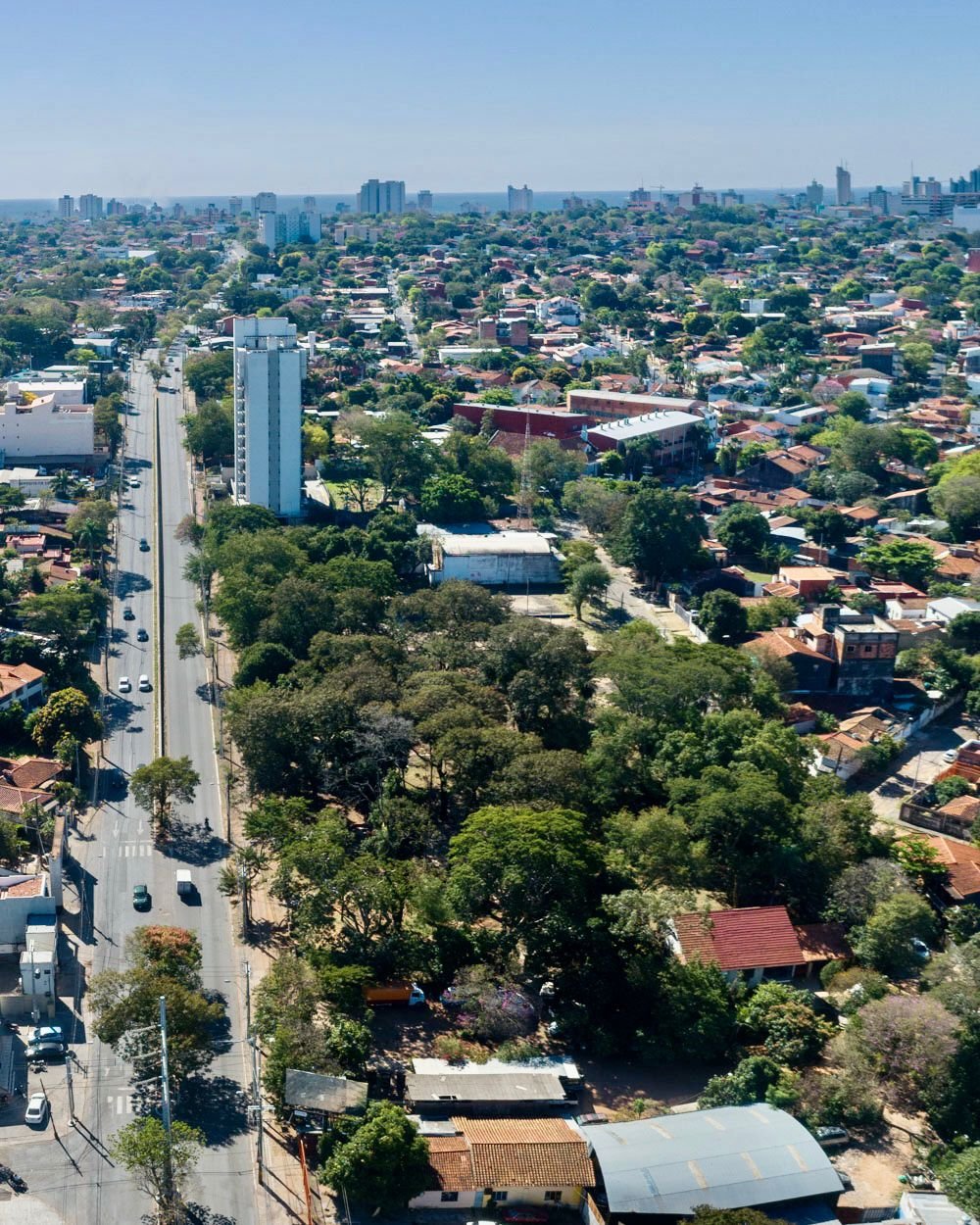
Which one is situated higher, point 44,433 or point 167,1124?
point 44,433

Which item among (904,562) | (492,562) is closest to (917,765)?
(904,562)

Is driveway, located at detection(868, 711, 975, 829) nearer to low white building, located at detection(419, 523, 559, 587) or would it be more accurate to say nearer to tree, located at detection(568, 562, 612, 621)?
tree, located at detection(568, 562, 612, 621)

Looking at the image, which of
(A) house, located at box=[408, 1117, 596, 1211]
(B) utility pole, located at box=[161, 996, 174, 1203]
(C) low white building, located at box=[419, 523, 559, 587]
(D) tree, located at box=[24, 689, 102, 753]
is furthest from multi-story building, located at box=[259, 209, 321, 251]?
(A) house, located at box=[408, 1117, 596, 1211]

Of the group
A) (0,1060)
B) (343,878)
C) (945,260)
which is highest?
(945,260)

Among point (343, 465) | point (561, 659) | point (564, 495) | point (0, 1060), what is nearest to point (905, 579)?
point (564, 495)

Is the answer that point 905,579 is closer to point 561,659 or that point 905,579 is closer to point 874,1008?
point 561,659

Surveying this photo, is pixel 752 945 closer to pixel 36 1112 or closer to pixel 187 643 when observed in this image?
pixel 36 1112
